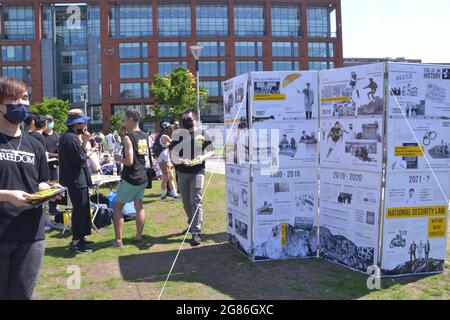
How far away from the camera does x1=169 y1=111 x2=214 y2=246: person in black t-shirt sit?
695 centimetres

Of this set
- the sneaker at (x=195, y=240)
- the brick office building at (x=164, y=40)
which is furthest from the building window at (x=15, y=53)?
the sneaker at (x=195, y=240)

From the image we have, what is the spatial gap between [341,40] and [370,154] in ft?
226

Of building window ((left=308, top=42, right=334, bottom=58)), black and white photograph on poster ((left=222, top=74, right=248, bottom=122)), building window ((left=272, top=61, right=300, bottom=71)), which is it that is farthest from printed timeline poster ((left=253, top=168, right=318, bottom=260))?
building window ((left=308, top=42, right=334, bottom=58))

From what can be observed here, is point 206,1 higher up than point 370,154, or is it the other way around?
point 206,1

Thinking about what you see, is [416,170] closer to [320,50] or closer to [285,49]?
[285,49]

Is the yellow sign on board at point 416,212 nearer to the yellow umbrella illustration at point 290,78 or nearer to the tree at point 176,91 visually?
the yellow umbrella illustration at point 290,78

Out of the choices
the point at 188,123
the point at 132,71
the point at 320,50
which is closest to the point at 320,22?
the point at 320,50

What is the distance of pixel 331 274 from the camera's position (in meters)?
5.42

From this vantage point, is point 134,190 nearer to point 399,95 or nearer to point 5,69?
point 399,95

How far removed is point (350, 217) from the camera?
558cm

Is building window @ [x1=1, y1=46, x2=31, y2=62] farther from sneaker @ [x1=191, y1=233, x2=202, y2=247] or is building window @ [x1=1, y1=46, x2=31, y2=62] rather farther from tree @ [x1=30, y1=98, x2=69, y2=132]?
sneaker @ [x1=191, y1=233, x2=202, y2=247]

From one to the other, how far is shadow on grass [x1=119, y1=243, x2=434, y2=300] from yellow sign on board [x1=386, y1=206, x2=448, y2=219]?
0.74 meters

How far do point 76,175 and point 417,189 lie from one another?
15.4ft

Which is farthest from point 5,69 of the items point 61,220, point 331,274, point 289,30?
point 331,274
